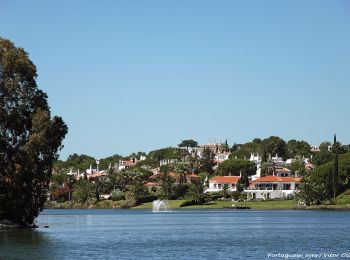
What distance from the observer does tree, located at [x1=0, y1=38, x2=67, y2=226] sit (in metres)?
73.4

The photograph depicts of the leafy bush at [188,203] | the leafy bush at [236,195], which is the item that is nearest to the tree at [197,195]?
the leafy bush at [188,203]

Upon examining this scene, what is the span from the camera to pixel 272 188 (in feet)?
630

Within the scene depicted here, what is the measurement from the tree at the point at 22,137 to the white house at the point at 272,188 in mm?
113474

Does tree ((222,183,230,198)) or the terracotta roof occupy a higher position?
the terracotta roof

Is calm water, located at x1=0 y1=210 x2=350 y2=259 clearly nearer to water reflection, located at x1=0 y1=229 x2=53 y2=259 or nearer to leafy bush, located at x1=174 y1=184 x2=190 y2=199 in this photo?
water reflection, located at x1=0 y1=229 x2=53 y2=259

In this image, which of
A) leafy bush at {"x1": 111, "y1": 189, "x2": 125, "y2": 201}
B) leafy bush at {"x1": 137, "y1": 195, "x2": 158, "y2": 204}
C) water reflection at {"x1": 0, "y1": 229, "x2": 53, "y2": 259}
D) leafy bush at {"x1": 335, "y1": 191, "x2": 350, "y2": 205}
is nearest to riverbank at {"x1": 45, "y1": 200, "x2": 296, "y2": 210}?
leafy bush at {"x1": 111, "y1": 189, "x2": 125, "y2": 201}

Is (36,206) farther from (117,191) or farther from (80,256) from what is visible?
(117,191)

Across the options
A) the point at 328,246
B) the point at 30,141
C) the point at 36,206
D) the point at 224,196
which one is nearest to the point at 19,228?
the point at 36,206

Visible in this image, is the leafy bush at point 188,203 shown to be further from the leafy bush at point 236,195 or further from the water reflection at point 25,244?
the water reflection at point 25,244

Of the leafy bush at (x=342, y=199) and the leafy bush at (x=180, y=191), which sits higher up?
the leafy bush at (x=180, y=191)

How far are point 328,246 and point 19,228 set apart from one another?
32.6 m

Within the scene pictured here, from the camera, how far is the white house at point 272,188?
188 m

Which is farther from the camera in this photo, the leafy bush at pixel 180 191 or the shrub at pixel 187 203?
the leafy bush at pixel 180 191

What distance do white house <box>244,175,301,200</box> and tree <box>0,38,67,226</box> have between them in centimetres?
11347
